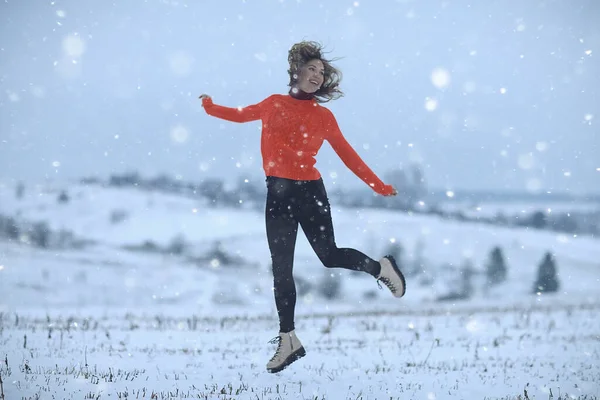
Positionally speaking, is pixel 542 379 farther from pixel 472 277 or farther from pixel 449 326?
pixel 472 277

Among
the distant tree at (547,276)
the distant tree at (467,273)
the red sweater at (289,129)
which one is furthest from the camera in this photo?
the distant tree at (467,273)

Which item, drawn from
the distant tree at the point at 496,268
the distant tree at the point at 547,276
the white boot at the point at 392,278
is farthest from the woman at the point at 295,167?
the distant tree at the point at 496,268

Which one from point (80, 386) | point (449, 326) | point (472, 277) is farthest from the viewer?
point (472, 277)

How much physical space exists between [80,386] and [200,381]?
0.97 m

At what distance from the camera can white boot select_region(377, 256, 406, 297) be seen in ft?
15.9

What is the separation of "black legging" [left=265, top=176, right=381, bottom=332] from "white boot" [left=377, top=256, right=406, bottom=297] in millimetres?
421

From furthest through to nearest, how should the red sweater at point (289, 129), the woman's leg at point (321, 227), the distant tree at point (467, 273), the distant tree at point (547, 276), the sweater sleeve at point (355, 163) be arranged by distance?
the distant tree at point (467, 273) → the distant tree at point (547, 276) → the sweater sleeve at point (355, 163) → the woman's leg at point (321, 227) → the red sweater at point (289, 129)

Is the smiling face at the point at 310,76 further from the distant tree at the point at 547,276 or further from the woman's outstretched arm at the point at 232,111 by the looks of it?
the distant tree at the point at 547,276

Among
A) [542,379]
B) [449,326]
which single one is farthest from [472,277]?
[542,379]

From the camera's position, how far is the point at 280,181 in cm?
431

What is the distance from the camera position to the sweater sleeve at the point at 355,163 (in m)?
4.72

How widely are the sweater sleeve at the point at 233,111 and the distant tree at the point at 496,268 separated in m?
35.2

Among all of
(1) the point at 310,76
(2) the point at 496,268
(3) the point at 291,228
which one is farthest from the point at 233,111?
(2) the point at 496,268

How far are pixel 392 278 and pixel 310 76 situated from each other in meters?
2.00
